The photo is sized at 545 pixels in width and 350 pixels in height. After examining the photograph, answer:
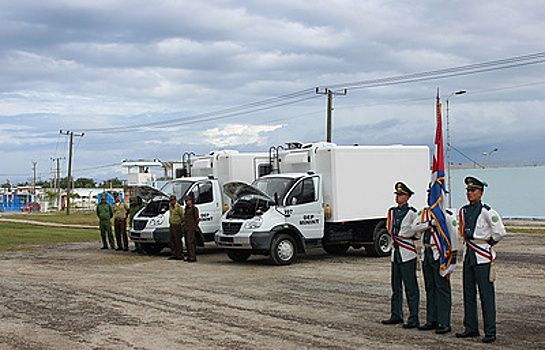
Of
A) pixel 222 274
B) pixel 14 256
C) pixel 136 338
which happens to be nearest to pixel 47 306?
pixel 136 338

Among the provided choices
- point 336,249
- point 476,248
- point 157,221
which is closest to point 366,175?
point 336,249

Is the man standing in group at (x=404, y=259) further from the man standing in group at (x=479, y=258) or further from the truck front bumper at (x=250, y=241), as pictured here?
the truck front bumper at (x=250, y=241)

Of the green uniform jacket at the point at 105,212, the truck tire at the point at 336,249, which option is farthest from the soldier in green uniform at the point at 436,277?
the green uniform jacket at the point at 105,212

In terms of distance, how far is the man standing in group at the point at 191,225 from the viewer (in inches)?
720

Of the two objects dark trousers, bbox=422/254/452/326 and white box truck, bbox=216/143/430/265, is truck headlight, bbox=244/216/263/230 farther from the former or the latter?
dark trousers, bbox=422/254/452/326

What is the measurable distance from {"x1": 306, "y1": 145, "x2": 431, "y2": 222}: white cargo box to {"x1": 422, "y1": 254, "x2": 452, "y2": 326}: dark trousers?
8870 millimetres

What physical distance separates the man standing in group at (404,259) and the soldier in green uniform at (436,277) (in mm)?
204

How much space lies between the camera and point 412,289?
912cm

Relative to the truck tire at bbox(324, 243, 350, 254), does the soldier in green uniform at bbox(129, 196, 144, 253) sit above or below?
above

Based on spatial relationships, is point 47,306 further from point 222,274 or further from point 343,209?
point 343,209

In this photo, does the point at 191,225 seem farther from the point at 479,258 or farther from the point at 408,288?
the point at 479,258

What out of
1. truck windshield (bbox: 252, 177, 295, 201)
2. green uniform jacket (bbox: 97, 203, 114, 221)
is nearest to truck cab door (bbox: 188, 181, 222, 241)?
→ truck windshield (bbox: 252, 177, 295, 201)

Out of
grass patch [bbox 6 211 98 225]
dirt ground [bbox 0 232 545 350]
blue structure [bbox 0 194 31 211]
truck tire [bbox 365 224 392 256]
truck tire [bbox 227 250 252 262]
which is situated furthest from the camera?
blue structure [bbox 0 194 31 211]

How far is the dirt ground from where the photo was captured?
852 cm
